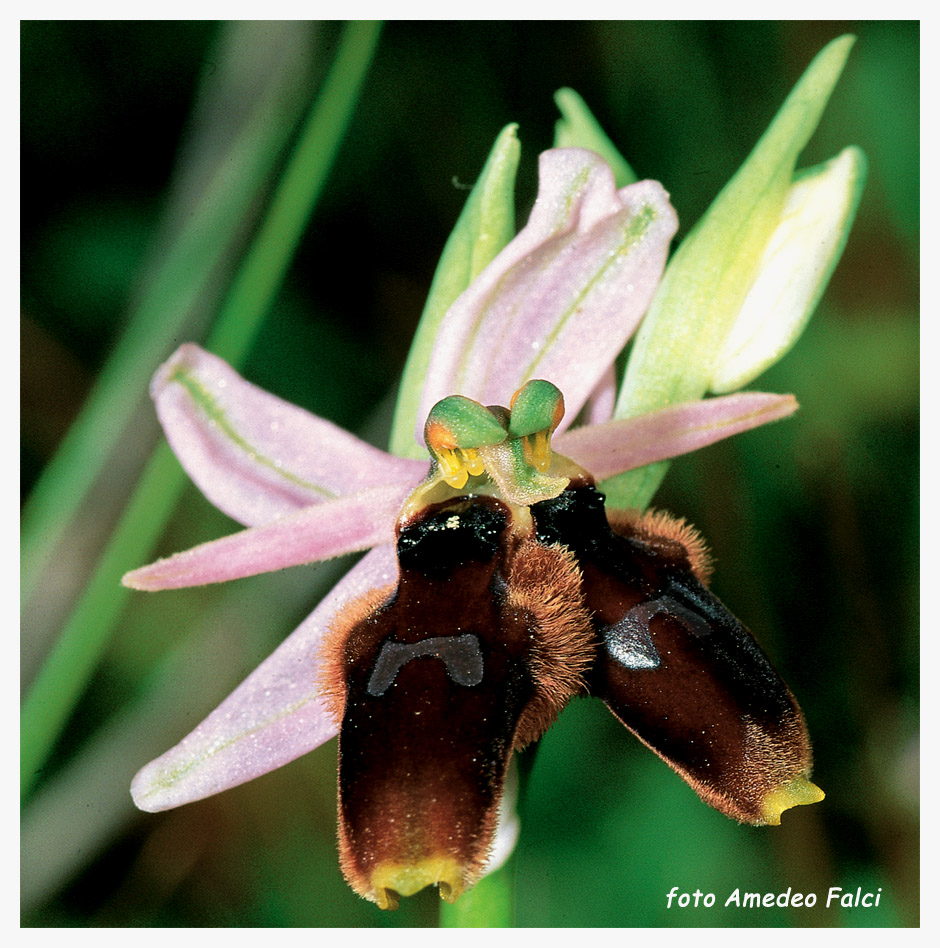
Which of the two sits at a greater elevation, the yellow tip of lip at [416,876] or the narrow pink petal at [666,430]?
the narrow pink petal at [666,430]

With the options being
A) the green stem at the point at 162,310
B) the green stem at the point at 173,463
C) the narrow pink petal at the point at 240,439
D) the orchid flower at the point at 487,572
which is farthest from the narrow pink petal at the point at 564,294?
the green stem at the point at 162,310

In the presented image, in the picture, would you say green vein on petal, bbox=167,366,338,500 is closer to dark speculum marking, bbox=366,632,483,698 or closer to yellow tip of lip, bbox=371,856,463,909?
dark speculum marking, bbox=366,632,483,698

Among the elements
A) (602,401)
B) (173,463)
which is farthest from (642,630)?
(173,463)

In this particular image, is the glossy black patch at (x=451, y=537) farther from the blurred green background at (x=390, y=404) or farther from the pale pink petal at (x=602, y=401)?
the blurred green background at (x=390, y=404)

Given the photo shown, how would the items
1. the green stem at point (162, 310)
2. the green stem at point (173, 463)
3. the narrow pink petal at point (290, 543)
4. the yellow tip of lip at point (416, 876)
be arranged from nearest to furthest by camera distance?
1. the yellow tip of lip at point (416, 876)
2. the narrow pink petal at point (290, 543)
3. the green stem at point (173, 463)
4. the green stem at point (162, 310)

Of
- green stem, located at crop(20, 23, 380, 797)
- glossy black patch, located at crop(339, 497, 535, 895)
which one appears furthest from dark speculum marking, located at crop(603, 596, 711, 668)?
green stem, located at crop(20, 23, 380, 797)

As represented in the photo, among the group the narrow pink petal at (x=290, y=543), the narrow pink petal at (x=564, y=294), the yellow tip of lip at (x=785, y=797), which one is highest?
the narrow pink petal at (x=564, y=294)

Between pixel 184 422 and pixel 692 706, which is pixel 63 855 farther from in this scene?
pixel 692 706
